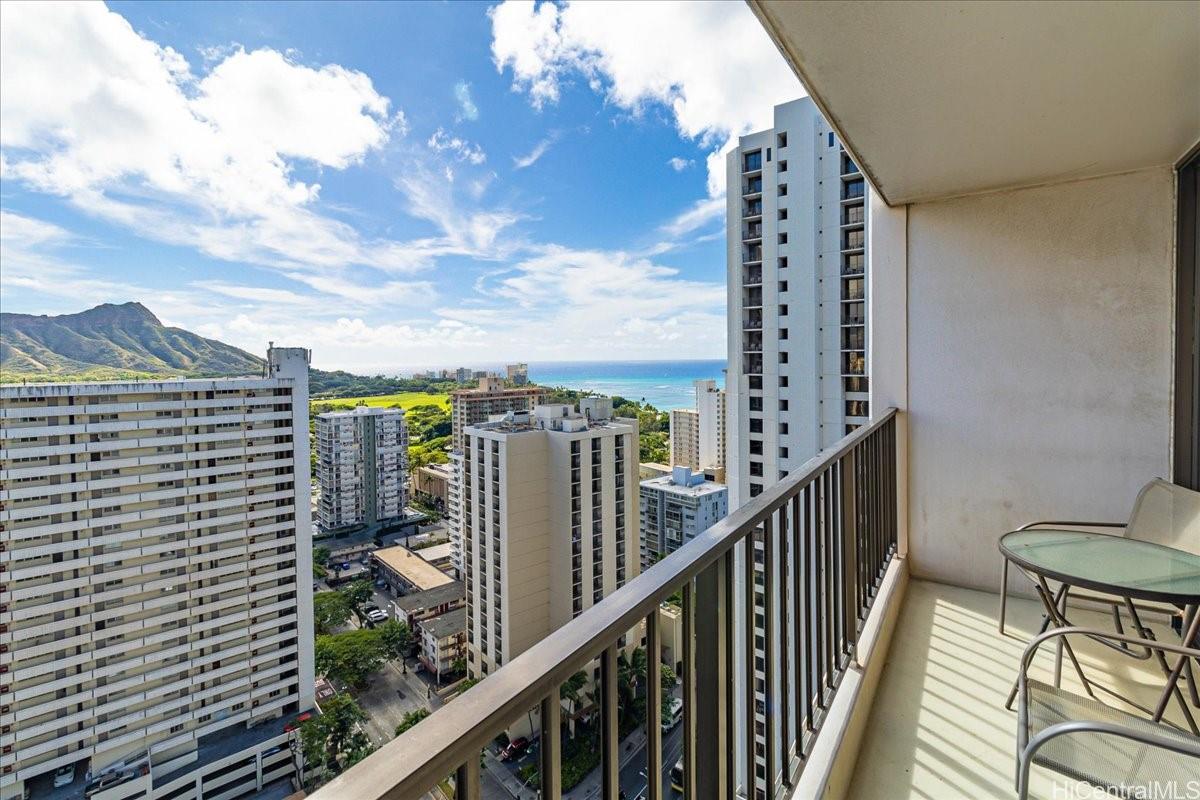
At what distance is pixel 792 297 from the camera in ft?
39.0

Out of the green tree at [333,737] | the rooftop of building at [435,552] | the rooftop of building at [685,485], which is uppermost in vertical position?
the rooftop of building at [685,485]

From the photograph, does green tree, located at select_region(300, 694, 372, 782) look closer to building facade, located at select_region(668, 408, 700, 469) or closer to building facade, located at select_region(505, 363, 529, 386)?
building facade, located at select_region(505, 363, 529, 386)

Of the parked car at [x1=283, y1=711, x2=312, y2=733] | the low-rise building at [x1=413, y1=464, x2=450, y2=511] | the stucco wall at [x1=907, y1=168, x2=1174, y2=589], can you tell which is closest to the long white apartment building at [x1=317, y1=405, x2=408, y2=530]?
the low-rise building at [x1=413, y1=464, x2=450, y2=511]

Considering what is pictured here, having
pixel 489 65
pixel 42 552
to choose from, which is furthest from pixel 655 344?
pixel 42 552

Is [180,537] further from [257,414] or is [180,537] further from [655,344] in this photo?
[655,344]

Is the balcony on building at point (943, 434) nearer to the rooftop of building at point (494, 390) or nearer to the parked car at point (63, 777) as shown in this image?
the parked car at point (63, 777)

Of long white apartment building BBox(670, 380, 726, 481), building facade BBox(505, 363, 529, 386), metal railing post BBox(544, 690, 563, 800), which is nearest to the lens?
metal railing post BBox(544, 690, 563, 800)

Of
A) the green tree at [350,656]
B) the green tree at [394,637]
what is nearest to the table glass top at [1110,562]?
the green tree at [350,656]

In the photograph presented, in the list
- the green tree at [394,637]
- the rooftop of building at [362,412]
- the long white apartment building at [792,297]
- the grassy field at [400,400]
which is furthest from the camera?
the rooftop of building at [362,412]

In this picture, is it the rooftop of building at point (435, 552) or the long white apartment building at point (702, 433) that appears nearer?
the rooftop of building at point (435, 552)

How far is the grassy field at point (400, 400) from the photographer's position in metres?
15.3

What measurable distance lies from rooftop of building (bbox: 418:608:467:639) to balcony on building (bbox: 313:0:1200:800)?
1205 cm

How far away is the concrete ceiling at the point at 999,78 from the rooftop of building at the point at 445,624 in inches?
512

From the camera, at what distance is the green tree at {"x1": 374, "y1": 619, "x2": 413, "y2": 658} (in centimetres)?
1286
